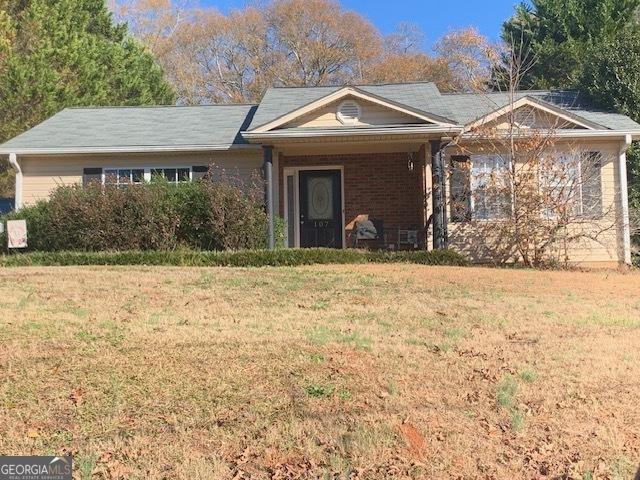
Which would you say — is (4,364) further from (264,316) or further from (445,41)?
(445,41)

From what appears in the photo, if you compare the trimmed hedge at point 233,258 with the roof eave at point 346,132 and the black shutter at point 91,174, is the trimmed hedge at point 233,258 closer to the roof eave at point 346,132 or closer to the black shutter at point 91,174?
the roof eave at point 346,132

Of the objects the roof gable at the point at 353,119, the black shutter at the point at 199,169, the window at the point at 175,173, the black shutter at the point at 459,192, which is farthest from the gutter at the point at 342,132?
the window at the point at 175,173

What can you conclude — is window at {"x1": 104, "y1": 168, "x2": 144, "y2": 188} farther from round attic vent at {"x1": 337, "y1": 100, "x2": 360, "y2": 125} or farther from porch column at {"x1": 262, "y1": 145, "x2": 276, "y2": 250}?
round attic vent at {"x1": 337, "y1": 100, "x2": 360, "y2": 125}

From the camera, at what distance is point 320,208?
1494 cm

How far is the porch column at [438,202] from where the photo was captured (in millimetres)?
12719

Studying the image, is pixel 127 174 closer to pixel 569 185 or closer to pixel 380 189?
pixel 380 189

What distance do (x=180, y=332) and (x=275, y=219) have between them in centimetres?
722

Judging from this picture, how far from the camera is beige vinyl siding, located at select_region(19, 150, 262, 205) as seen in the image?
14102mm

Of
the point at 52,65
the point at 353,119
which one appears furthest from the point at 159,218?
the point at 52,65

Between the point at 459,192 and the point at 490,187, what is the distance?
3.22 ft

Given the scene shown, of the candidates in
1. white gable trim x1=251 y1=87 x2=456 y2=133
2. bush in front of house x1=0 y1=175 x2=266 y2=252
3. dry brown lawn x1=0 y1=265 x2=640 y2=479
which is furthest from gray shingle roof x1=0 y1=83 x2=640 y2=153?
dry brown lawn x1=0 y1=265 x2=640 y2=479

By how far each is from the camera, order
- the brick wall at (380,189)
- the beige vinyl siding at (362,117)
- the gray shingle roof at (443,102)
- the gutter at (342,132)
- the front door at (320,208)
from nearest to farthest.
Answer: the gutter at (342,132) < the beige vinyl siding at (362,117) < the gray shingle roof at (443,102) < the brick wall at (380,189) < the front door at (320,208)

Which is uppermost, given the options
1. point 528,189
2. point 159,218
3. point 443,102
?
point 443,102

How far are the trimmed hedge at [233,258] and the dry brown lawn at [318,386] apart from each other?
11.9 ft
